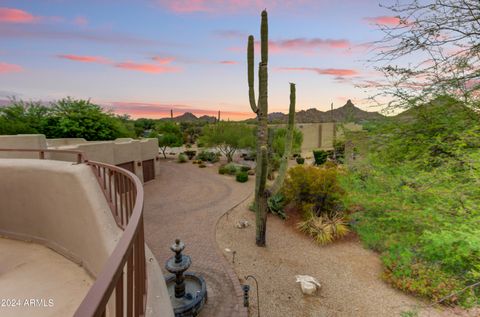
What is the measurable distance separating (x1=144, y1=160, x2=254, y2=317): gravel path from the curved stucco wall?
3.60 metres

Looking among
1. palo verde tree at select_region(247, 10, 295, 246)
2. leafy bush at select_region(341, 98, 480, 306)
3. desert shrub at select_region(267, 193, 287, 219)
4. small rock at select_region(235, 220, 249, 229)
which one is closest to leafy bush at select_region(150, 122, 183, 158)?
desert shrub at select_region(267, 193, 287, 219)

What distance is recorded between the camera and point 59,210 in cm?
541

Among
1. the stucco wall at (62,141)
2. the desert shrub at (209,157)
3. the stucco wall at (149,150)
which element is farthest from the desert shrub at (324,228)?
the desert shrub at (209,157)

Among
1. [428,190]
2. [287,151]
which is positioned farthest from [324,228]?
[428,190]

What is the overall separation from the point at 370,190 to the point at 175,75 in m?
14.2

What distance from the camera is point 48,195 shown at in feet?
18.2

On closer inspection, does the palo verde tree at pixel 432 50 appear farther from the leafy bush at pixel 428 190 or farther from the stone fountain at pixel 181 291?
the stone fountain at pixel 181 291

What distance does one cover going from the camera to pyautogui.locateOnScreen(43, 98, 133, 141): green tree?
689 inches

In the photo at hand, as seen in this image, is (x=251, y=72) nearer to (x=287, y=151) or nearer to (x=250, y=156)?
(x=287, y=151)

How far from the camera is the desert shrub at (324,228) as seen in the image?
408 inches

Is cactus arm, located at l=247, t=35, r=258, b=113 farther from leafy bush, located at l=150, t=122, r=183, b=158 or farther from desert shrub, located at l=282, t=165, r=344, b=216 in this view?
leafy bush, located at l=150, t=122, r=183, b=158

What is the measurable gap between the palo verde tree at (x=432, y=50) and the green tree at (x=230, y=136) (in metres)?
21.8

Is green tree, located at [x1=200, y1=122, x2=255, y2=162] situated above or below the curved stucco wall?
above

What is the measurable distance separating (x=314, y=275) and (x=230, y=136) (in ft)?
67.9
